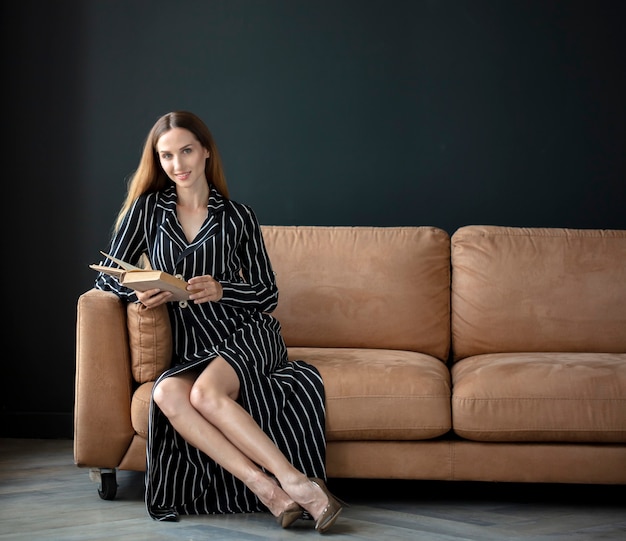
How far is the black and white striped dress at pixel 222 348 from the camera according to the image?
2.72 m

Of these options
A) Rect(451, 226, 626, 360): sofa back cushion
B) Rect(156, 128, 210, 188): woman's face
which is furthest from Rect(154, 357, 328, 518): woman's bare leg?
Rect(451, 226, 626, 360): sofa back cushion

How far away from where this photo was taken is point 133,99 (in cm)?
398

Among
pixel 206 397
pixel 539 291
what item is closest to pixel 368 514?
pixel 206 397

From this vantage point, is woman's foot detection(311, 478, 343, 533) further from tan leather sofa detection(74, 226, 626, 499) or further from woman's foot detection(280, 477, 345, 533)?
tan leather sofa detection(74, 226, 626, 499)

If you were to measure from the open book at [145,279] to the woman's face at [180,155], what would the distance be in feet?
1.39

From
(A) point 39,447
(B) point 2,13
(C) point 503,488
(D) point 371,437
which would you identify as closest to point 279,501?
(D) point 371,437

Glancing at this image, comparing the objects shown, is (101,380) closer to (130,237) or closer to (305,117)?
(130,237)

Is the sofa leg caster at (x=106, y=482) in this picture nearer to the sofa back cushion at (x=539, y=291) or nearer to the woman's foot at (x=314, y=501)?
the woman's foot at (x=314, y=501)

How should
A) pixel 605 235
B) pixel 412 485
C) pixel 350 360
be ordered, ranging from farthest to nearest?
pixel 605 235, pixel 412 485, pixel 350 360

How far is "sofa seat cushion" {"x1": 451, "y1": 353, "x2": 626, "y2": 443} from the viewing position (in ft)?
9.00

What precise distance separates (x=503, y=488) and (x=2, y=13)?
2.84 m

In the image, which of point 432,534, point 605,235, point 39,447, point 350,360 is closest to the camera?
point 432,534

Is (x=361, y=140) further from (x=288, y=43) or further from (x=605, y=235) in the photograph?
(x=605, y=235)

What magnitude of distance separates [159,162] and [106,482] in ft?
3.46
